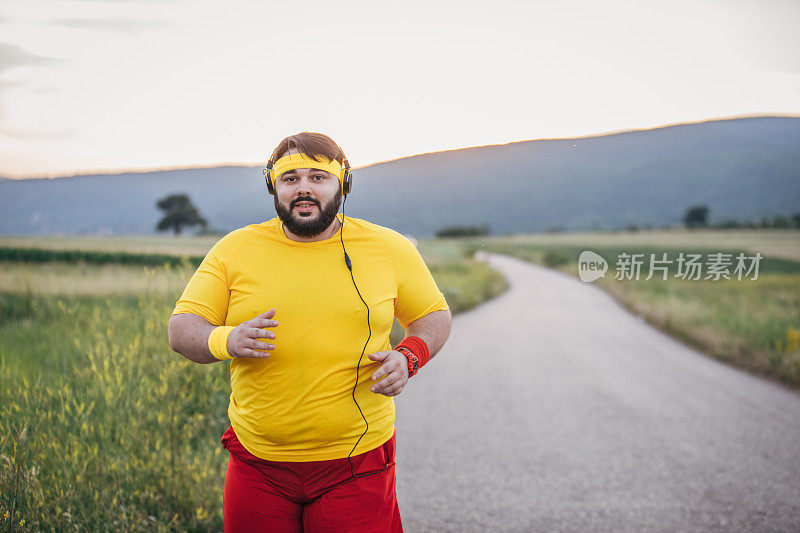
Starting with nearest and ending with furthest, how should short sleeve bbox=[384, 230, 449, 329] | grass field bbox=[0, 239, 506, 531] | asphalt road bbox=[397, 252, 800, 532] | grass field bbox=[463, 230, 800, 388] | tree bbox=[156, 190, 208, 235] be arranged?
short sleeve bbox=[384, 230, 449, 329] < grass field bbox=[0, 239, 506, 531] < asphalt road bbox=[397, 252, 800, 532] < grass field bbox=[463, 230, 800, 388] < tree bbox=[156, 190, 208, 235]

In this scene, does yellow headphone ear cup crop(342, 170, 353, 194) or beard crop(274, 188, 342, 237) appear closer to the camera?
beard crop(274, 188, 342, 237)

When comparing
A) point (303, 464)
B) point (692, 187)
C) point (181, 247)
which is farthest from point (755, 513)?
point (692, 187)

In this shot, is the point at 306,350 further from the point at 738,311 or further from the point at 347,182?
the point at 738,311

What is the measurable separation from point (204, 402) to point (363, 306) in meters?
2.91

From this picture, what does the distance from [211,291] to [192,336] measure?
18cm

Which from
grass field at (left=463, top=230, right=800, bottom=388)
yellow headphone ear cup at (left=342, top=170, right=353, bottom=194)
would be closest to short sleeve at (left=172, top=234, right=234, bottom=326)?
yellow headphone ear cup at (left=342, top=170, right=353, bottom=194)

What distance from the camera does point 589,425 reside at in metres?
6.27

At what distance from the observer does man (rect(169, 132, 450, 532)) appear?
1.92 metres

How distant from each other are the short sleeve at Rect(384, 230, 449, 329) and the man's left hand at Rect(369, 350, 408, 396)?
292mm

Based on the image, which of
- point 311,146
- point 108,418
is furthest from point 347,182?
point 108,418

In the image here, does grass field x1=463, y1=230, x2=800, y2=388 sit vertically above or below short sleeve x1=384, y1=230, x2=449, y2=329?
below

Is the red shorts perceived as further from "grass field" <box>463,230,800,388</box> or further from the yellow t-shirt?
"grass field" <box>463,230,800,388</box>

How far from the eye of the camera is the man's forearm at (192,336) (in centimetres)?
183

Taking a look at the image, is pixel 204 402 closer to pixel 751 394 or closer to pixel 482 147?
pixel 482 147
